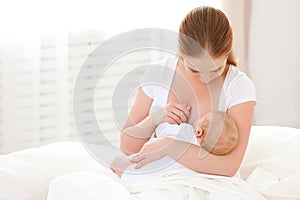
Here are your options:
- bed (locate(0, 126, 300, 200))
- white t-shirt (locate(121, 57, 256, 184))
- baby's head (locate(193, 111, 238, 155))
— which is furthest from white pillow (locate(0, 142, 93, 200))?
baby's head (locate(193, 111, 238, 155))

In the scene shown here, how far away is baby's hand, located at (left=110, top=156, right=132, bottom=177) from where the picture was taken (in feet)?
6.10

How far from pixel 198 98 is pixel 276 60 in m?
1.63

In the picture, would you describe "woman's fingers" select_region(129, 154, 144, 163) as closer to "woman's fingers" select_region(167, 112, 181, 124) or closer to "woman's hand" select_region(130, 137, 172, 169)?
"woman's hand" select_region(130, 137, 172, 169)

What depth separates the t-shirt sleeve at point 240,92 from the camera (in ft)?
5.89

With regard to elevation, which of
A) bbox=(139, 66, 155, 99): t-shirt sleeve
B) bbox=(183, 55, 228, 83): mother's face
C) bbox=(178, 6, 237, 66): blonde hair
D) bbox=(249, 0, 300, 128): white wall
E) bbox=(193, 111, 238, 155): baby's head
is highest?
bbox=(178, 6, 237, 66): blonde hair

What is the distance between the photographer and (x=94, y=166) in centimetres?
191

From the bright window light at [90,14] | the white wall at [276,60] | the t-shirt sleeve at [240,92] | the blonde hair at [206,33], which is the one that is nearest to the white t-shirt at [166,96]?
the t-shirt sleeve at [240,92]

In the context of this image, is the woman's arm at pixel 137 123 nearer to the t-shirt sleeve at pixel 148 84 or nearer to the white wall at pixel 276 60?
the t-shirt sleeve at pixel 148 84

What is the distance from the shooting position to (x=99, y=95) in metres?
3.02

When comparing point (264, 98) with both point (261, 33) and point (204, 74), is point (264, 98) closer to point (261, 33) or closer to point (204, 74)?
point (261, 33)

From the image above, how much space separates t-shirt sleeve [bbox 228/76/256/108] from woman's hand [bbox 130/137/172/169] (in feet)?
0.69

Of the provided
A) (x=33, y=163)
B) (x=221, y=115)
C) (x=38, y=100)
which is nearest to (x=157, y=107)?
(x=221, y=115)

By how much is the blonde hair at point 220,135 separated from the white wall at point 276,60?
1.67 meters

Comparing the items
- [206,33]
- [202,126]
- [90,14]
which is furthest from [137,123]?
[90,14]
